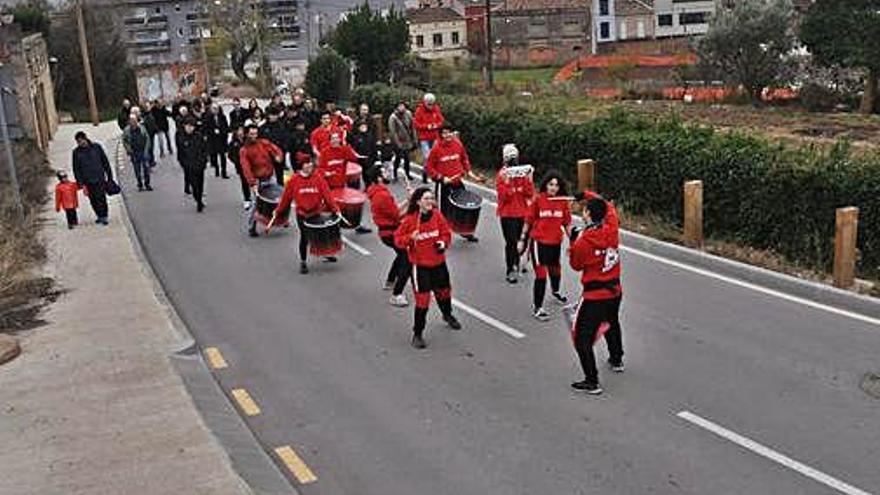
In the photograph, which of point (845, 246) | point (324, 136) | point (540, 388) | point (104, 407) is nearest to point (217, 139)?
point (324, 136)

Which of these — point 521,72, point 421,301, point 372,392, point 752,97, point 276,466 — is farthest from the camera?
point 521,72

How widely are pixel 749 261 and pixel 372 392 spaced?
6.01 m

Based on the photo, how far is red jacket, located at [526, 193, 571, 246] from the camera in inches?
451

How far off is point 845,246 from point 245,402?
6792 millimetres

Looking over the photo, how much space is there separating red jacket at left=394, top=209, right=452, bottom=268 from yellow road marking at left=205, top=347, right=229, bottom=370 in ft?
7.11

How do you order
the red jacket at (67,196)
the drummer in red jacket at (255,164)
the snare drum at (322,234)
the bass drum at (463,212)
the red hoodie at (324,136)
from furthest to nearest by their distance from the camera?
1. the red jacket at (67,196)
2. the drummer in red jacket at (255,164)
3. the red hoodie at (324,136)
4. the bass drum at (463,212)
5. the snare drum at (322,234)

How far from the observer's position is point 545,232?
37.8ft

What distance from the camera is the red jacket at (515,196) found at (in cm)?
1292

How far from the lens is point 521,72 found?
3322 inches

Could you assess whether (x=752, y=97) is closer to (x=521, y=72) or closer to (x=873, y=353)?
(x=521, y=72)

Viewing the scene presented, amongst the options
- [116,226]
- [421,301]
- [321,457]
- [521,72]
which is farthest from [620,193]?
[521,72]

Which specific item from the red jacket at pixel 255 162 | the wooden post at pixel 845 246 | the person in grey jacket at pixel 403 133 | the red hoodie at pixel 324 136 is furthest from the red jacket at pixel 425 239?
the person in grey jacket at pixel 403 133

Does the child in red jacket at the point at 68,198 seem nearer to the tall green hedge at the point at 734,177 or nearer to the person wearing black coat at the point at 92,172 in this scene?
the person wearing black coat at the point at 92,172

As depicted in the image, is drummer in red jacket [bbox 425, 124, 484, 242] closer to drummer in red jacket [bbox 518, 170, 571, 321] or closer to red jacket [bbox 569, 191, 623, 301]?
drummer in red jacket [bbox 518, 170, 571, 321]
